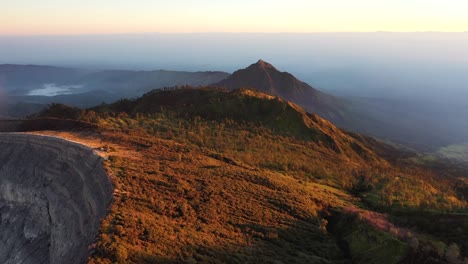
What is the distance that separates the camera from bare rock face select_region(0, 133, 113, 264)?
85.9ft

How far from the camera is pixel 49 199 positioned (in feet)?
108

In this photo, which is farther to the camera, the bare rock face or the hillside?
the bare rock face

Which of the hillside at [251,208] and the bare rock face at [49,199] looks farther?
the bare rock face at [49,199]

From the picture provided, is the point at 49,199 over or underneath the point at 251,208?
underneath

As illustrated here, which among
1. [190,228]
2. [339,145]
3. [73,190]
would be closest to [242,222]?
[190,228]

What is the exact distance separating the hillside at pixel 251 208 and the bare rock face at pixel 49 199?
1.67 metres

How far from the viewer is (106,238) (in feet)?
67.6

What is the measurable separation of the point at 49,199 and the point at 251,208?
53.3ft

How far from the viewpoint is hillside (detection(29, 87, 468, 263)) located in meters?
23.3

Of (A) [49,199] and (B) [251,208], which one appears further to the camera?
(A) [49,199]

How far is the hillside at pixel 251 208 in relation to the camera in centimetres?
2330

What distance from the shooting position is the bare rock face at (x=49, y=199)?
26172mm

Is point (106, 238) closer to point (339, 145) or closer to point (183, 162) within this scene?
point (183, 162)

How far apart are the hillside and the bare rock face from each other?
5.49 ft
